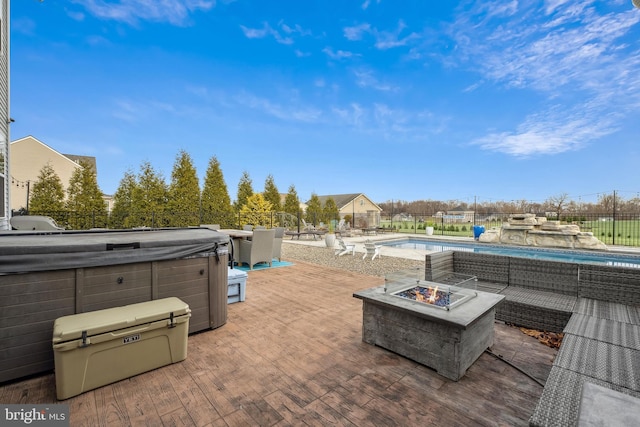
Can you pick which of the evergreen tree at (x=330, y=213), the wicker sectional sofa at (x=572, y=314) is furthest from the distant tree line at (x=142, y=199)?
the wicker sectional sofa at (x=572, y=314)

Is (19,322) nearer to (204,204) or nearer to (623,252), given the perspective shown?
(204,204)

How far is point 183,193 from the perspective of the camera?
12.8 meters

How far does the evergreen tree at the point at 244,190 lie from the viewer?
17562 millimetres

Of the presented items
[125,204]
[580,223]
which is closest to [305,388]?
[125,204]

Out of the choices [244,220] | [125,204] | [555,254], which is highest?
[125,204]

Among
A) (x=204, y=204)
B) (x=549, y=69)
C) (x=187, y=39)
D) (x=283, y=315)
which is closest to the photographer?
(x=283, y=315)

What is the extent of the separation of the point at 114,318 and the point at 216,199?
1283 centimetres

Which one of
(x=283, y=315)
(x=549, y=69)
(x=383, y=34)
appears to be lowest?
(x=283, y=315)

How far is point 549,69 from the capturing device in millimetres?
9367

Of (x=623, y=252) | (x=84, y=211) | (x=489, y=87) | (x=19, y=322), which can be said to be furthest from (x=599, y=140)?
(x=84, y=211)

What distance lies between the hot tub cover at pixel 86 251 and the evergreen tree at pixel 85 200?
10834 mm

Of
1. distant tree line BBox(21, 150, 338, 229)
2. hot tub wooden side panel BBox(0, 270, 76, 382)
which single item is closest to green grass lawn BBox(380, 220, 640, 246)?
distant tree line BBox(21, 150, 338, 229)

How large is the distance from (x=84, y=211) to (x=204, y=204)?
15.8 ft

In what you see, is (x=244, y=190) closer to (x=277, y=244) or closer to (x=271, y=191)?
(x=271, y=191)
